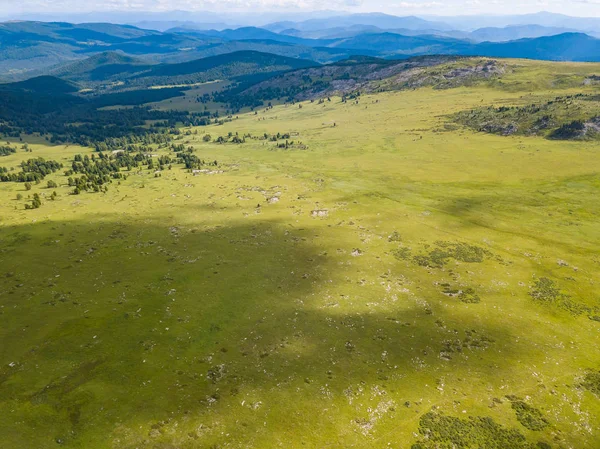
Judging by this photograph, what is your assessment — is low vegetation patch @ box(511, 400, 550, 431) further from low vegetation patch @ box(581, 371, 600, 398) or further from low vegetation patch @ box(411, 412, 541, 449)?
low vegetation patch @ box(581, 371, 600, 398)

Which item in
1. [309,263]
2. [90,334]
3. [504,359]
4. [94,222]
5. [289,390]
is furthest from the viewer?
[94,222]

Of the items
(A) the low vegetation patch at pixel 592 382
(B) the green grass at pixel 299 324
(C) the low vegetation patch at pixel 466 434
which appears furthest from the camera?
(A) the low vegetation patch at pixel 592 382

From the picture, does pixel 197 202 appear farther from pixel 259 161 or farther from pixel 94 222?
pixel 259 161

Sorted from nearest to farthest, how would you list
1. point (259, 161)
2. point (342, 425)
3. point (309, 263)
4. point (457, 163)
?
Result: point (342, 425)
point (309, 263)
point (457, 163)
point (259, 161)

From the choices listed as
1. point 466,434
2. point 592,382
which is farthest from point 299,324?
point 592,382

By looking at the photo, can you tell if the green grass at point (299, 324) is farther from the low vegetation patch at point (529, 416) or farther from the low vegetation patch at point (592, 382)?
the low vegetation patch at point (592, 382)

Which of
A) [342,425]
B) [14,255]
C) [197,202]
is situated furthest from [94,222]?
[342,425]

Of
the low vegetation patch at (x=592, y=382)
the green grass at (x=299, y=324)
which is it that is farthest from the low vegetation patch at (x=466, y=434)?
the low vegetation patch at (x=592, y=382)

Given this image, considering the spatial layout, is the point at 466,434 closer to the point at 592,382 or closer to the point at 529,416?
the point at 529,416
